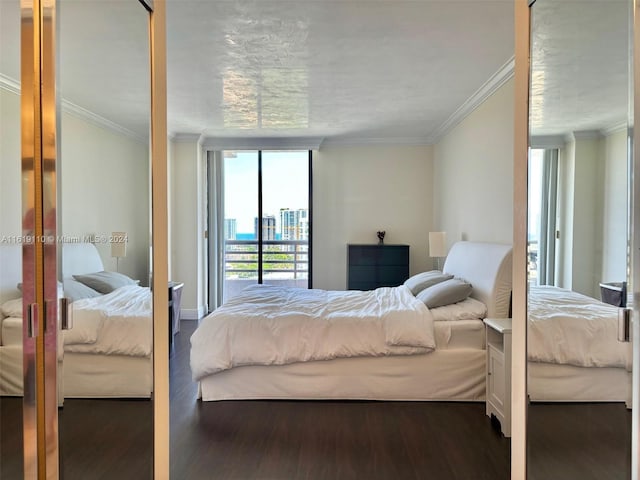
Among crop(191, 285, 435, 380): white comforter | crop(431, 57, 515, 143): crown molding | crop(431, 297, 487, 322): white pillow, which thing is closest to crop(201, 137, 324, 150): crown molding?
crop(431, 57, 515, 143): crown molding

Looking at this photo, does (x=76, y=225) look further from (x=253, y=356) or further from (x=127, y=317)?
(x=253, y=356)

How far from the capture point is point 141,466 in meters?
1.60

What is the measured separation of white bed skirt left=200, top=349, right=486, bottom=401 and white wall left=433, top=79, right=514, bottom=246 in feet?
3.80

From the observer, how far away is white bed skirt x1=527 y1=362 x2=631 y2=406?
1.42m

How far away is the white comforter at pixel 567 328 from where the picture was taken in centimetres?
146

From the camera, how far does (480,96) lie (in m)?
3.54

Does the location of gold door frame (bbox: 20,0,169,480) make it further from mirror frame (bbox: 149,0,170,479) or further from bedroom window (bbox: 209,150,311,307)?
bedroom window (bbox: 209,150,311,307)

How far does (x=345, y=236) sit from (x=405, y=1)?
3872 millimetres

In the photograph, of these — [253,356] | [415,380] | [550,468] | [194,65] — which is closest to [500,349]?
[415,380]

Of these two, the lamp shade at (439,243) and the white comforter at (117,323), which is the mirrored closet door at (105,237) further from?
the lamp shade at (439,243)

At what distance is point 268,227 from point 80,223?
4711 millimetres

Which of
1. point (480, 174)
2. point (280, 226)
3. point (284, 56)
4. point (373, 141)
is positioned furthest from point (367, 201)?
point (284, 56)

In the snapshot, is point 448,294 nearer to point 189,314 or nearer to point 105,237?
point 105,237

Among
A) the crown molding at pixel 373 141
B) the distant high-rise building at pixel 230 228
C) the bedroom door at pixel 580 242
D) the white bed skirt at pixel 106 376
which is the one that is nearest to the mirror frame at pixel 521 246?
the bedroom door at pixel 580 242
